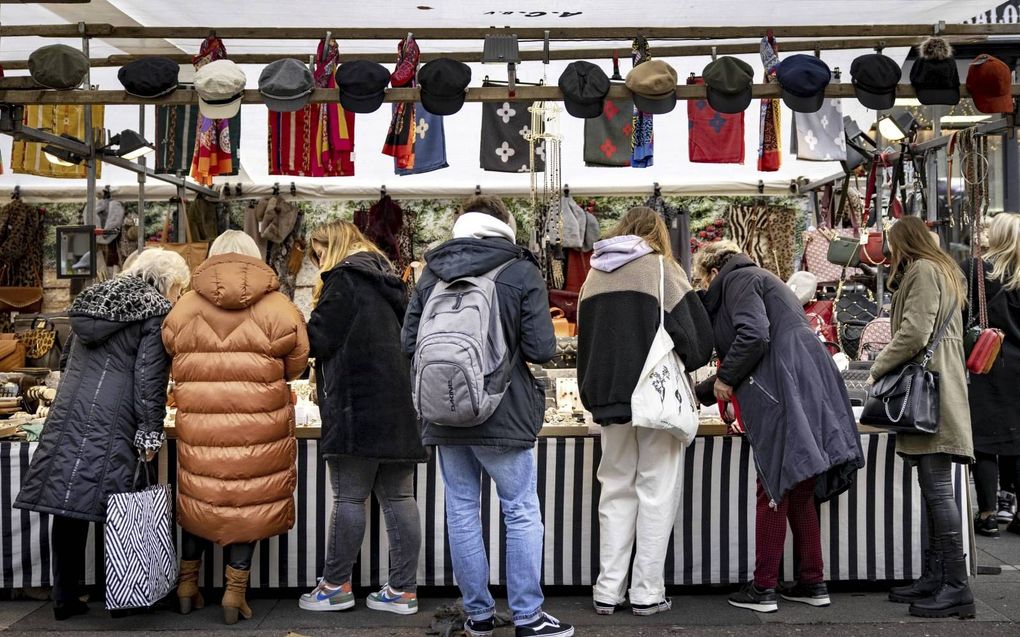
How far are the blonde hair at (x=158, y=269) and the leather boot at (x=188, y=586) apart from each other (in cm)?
115

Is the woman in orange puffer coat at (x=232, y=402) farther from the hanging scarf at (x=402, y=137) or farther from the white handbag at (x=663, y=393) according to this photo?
the hanging scarf at (x=402, y=137)

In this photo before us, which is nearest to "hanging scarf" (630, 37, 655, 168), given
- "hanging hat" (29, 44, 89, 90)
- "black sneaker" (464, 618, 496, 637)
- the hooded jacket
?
the hooded jacket

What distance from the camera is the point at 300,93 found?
4.71m

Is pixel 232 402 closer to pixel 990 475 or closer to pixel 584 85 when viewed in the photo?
pixel 584 85

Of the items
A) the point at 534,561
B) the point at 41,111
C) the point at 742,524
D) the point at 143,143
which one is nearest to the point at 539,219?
the point at 143,143

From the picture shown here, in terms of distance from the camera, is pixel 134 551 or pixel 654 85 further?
pixel 654 85

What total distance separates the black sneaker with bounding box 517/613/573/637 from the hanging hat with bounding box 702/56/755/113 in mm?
2470

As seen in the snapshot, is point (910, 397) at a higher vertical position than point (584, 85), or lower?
lower

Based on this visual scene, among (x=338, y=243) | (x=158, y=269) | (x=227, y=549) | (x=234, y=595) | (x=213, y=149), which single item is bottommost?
(x=234, y=595)

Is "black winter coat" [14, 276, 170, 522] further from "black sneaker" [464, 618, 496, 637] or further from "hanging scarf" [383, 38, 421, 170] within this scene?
"hanging scarf" [383, 38, 421, 170]

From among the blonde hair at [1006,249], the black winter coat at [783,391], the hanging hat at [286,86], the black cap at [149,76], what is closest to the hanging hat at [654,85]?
the black winter coat at [783,391]

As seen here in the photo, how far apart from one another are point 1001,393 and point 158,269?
441 cm

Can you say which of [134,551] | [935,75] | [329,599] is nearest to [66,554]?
[134,551]

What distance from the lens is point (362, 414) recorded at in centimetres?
407
